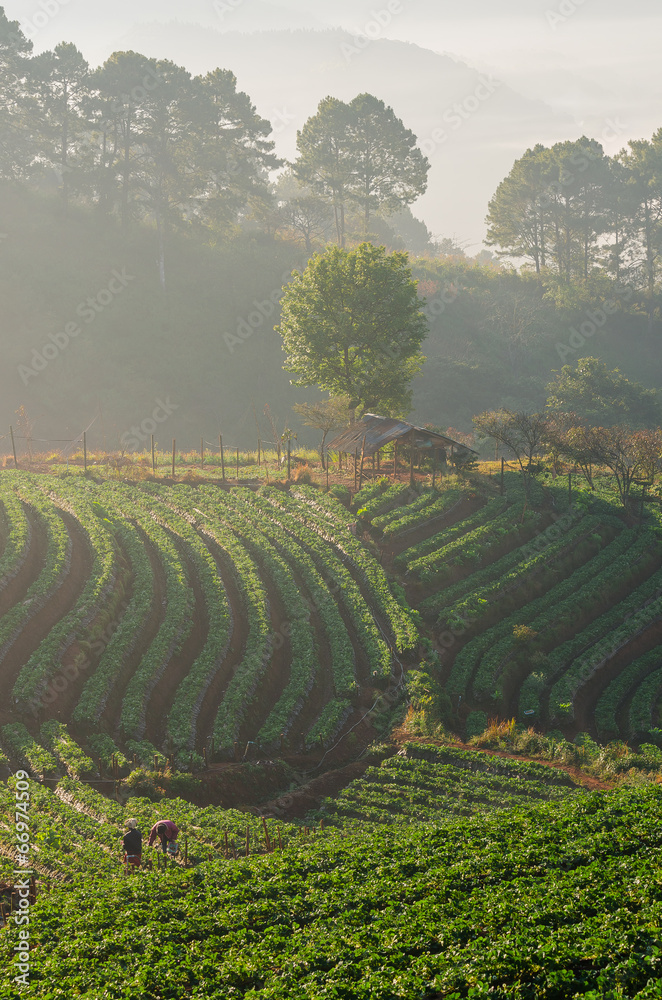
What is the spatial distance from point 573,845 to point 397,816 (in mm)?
6348

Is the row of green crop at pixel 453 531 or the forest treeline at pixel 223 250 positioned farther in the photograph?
the forest treeline at pixel 223 250

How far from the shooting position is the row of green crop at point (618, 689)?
A: 28172mm

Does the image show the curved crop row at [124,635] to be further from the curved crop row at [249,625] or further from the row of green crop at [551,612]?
the row of green crop at [551,612]

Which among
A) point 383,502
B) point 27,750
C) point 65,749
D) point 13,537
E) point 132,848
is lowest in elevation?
point 132,848

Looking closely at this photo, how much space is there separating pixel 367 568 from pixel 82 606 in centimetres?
1439

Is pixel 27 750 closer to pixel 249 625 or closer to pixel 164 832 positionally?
pixel 164 832

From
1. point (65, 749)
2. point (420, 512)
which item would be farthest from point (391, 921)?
point (420, 512)

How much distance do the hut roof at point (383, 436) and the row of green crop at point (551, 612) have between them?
44.4ft

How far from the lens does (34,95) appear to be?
267 feet

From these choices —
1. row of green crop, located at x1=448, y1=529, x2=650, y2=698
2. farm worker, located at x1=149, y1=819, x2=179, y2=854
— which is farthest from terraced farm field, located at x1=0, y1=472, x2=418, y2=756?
farm worker, located at x1=149, y1=819, x2=179, y2=854

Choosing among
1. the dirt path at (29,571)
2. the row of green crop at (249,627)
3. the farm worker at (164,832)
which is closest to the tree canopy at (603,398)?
the row of green crop at (249,627)

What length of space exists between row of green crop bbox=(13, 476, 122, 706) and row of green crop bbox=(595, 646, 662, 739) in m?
21.0

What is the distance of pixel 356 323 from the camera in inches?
2010

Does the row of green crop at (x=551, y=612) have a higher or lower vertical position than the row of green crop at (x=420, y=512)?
lower
